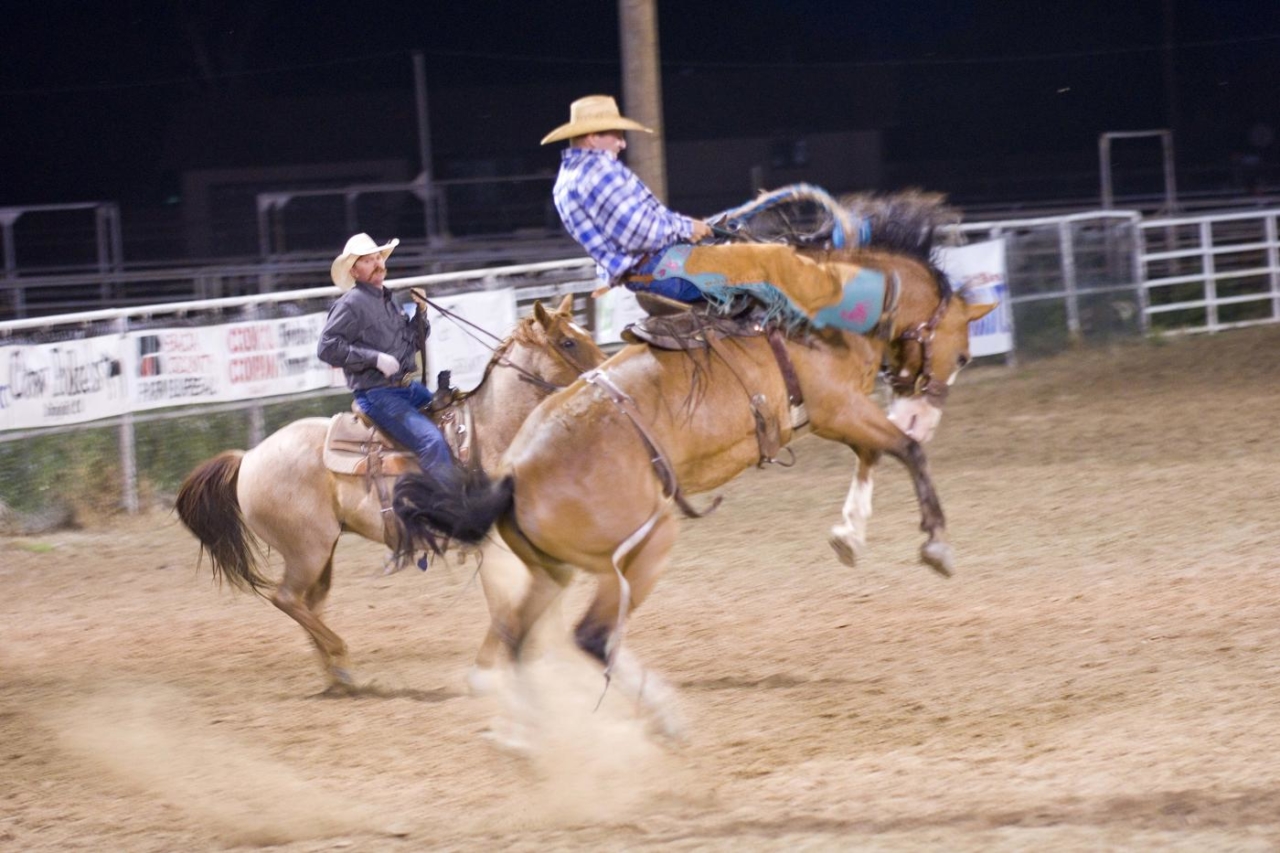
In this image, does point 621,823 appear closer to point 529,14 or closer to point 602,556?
point 602,556

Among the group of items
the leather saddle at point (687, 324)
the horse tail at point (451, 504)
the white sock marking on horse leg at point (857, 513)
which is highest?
the leather saddle at point (687, 324)

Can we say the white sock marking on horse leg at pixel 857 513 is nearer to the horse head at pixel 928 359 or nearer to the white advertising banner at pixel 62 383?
the horse head at pixel 928 359

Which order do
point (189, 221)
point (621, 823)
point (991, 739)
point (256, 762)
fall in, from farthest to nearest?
point (189, 221), point (256, 762), point (991, 739), point (621, 823)

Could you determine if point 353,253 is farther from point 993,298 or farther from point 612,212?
point 993,298

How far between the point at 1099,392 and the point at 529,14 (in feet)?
111

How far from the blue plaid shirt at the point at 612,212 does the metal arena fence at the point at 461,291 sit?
6.48 feet

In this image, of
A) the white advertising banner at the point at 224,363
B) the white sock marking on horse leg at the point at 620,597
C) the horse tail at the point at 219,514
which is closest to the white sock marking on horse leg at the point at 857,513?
the white sock marking on horse leg at the point at 620,597

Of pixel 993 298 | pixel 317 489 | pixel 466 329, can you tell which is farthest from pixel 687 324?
pixel 993 298

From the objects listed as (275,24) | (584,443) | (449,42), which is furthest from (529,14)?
(584,443)

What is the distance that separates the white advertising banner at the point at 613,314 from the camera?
→ 41.0 ft

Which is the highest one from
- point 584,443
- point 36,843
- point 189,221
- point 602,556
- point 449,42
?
point 449,42

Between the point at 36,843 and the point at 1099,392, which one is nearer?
the point at 36,843

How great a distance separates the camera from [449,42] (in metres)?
43.6

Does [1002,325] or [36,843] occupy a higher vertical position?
[1002,325]
